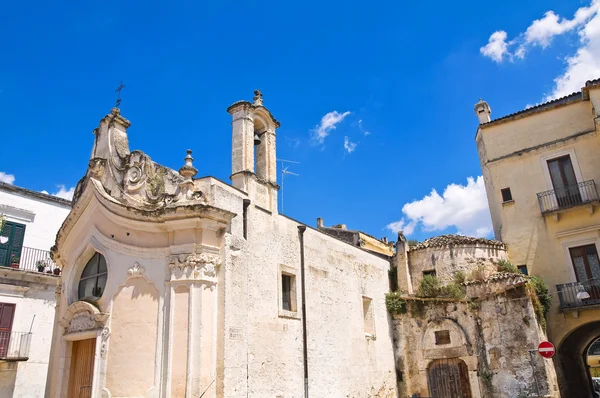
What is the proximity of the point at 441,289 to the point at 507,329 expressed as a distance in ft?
8.42

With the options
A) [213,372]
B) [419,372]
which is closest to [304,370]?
[213,372]

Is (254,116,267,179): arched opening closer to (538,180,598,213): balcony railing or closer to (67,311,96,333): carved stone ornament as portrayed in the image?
(67,311,96,333): carved stone ornament

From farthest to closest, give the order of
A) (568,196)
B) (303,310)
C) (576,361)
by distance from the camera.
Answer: (576,361) → (568,196) → (303,310)

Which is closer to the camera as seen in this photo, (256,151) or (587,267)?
(256,151)

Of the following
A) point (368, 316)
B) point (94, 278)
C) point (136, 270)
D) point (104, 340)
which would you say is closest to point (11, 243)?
point (94, 278)

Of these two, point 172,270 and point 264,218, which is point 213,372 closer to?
point 172,270

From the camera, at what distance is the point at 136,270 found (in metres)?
11.6

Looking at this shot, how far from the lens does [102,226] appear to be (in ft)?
42.6

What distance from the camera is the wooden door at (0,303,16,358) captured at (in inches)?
711

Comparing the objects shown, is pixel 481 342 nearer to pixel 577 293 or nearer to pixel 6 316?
pixel 577 293

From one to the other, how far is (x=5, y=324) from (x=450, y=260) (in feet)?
54.7

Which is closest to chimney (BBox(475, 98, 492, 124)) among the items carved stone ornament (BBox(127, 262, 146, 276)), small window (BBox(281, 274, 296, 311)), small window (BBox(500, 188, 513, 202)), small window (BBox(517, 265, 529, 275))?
small window (BBox(500, 188, 513, 202))

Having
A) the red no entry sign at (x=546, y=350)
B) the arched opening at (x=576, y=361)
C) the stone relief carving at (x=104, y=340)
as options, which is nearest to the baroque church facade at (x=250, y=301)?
the stone relief carving at (x=104, y=340)

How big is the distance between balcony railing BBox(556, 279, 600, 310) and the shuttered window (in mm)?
20842
